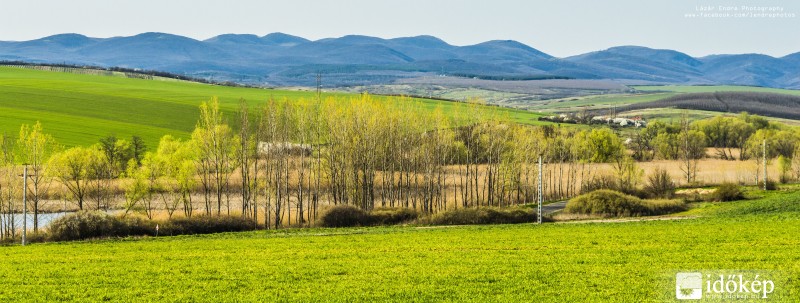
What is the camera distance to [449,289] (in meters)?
30.3

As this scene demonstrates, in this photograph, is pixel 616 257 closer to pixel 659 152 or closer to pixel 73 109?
pixel 659 152

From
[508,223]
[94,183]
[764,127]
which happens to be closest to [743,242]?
[508,223]

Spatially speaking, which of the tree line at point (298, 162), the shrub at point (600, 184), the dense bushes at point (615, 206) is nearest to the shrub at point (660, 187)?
the tree line at point (298, 162)

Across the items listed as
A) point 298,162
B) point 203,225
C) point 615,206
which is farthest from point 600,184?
point 203,225

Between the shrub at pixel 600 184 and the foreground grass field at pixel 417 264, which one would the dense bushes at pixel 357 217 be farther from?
the shrub at pixel 600 184

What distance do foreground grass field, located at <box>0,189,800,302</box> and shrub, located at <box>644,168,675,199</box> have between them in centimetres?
3340

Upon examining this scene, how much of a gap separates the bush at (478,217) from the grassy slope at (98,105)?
45395 mm

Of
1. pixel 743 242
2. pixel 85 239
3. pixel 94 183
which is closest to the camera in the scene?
pixel 743 242

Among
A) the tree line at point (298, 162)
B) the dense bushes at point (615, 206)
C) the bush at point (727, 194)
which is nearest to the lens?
the dense bushes at point (615, 206)

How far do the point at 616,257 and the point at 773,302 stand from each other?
11.6 m

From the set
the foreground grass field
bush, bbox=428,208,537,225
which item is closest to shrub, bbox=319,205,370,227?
bush, bbox=428,208,537,225

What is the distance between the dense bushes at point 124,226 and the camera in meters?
58.2

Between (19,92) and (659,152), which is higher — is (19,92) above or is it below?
above

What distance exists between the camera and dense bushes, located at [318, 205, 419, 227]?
2667 inches
